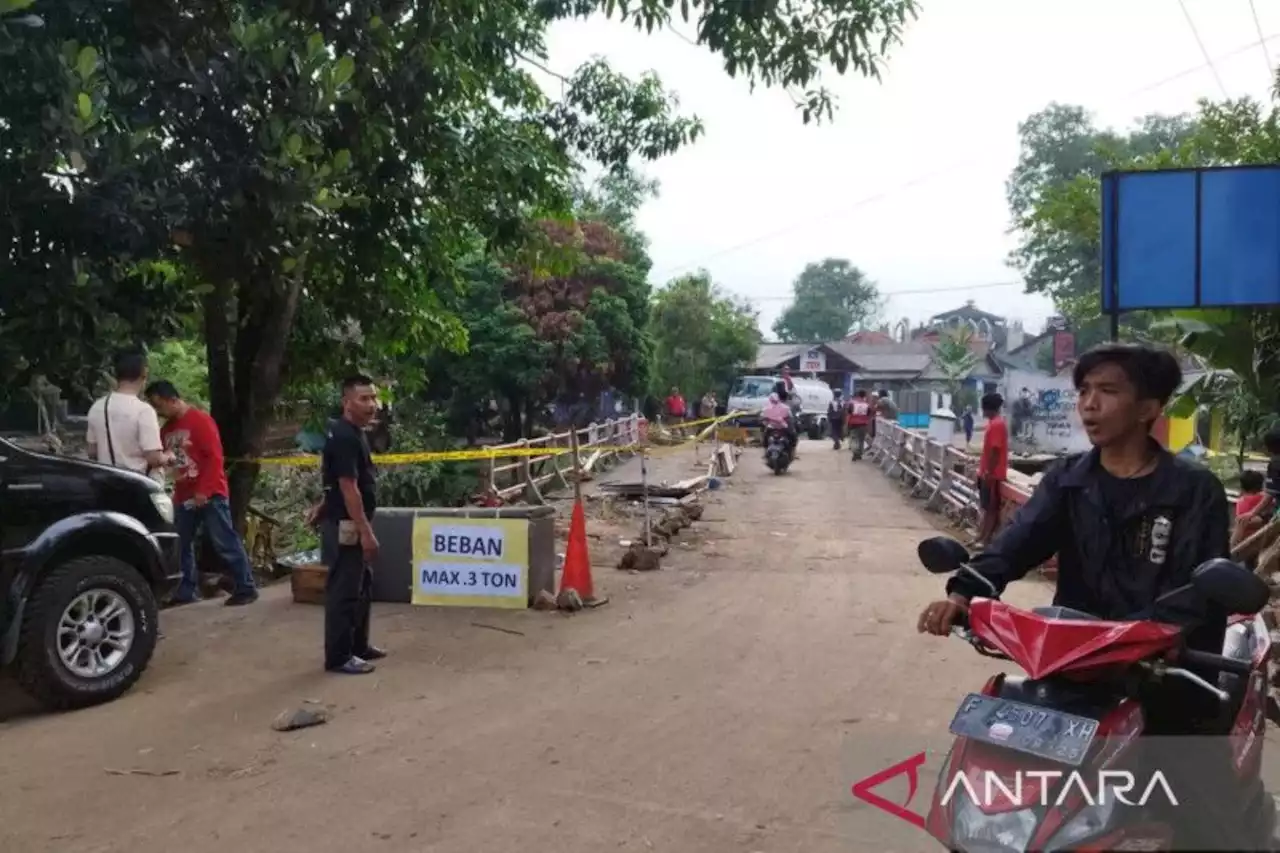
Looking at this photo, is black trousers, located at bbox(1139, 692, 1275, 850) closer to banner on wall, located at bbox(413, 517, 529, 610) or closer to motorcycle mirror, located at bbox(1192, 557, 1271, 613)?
motorcycle mirror, located at bbox(1192, 557, 1271, 613)

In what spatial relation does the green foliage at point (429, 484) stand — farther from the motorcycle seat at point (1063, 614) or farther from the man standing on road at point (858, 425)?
the motorcycle seat at point (1063, 614)

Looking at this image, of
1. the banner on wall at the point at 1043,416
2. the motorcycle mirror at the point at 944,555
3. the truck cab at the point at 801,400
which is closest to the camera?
the motorcycle mirror at the point at 944,555

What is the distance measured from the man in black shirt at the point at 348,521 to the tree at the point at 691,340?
32.9 meters

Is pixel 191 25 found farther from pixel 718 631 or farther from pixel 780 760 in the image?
pixel 780 760

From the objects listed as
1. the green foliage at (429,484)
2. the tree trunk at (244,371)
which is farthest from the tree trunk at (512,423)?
the tree trunk at (244,371)

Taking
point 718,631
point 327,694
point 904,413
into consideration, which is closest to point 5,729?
point 327,694

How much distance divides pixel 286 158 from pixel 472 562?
128 inches

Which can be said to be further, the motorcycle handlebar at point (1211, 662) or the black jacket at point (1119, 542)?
the black jacket at point (1119, 542)

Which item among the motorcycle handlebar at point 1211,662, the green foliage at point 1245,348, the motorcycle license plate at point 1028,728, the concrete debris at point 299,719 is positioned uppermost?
the green foliage at point 1245,348

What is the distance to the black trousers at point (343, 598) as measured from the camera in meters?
6.66

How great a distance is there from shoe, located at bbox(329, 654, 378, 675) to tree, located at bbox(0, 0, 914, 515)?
2.32 meters

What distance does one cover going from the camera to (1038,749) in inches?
101

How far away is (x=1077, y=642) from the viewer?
2652mm

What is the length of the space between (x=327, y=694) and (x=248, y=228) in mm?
2945
